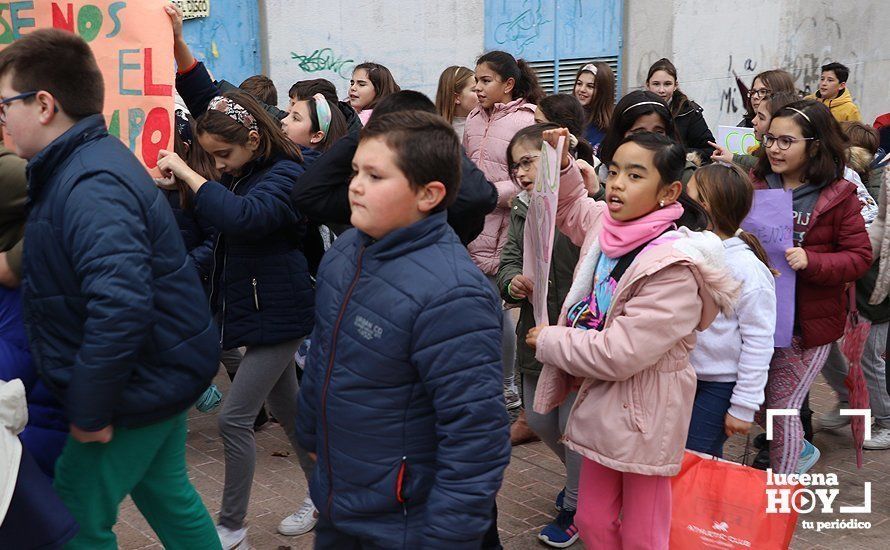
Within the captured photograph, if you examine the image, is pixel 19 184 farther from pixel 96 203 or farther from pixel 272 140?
pixel 272 140

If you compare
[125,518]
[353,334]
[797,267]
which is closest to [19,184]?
[353,334]

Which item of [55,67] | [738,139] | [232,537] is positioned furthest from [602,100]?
[55,67]

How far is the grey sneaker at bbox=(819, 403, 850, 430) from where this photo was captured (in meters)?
5.73

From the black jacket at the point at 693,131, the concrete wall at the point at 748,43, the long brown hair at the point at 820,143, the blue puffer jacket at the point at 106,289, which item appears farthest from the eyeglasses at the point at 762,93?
the concrete wall at the point at 748,43

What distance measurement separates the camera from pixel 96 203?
9.32 ft

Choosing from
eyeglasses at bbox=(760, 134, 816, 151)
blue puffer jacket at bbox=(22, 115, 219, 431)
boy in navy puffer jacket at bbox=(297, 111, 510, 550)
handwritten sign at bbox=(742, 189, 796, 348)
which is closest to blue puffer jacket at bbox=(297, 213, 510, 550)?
boy in navy puffer jacket at bbox=(297, 111, 510, 550)

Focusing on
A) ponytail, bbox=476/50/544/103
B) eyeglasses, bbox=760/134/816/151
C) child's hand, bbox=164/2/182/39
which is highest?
child's hand, bbox=164/2/182/39

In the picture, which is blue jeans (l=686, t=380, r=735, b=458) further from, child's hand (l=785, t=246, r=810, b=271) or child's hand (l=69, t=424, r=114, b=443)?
child's hand (l=69, t=424, r=114, b=443)

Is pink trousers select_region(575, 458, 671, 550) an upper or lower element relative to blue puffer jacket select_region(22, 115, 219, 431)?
lower

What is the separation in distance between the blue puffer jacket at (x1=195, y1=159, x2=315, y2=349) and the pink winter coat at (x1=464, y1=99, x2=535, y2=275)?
1.62 metres

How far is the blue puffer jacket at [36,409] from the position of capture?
10.2 ft

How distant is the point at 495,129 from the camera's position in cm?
600

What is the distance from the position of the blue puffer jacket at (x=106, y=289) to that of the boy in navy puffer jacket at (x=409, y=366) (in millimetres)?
601

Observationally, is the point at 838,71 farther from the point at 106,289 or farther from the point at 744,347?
the point at 106,289
